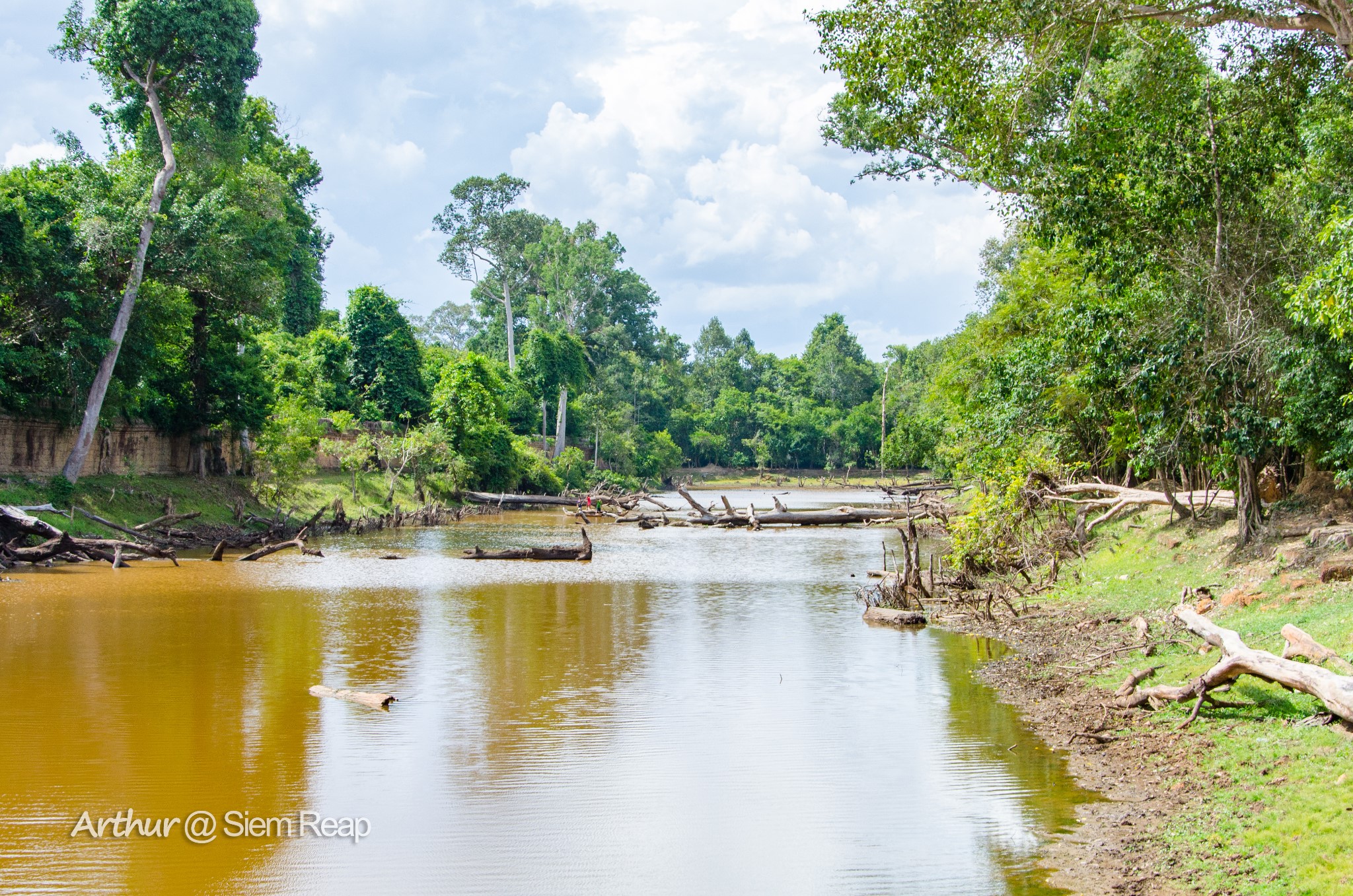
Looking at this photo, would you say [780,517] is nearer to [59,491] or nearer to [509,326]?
[59,491]

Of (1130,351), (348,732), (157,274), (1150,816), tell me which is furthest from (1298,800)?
(157,274)

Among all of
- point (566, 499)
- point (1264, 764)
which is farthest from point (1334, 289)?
point (566, 499)

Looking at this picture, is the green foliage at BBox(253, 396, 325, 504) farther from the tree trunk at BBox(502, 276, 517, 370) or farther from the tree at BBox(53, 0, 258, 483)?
the tree trunk at BBox(502, 276, 517, 370)

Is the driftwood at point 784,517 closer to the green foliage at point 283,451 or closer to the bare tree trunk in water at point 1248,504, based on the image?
the green foliage at point 283,451

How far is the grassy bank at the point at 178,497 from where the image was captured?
2466 centimetres

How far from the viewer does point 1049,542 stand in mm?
17312

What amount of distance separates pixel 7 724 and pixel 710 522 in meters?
31.6

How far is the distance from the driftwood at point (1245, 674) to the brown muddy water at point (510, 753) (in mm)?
1221

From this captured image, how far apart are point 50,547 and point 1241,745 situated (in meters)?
21.9

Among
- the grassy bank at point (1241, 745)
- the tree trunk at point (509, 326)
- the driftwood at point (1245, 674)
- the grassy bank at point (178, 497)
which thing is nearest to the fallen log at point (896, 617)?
the grassy bank at point (1241, 745)

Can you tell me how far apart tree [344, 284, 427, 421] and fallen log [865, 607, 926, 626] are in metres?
34.5

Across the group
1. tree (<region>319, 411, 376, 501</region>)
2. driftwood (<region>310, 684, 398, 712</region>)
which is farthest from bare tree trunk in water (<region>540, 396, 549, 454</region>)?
driftwood (<region>310, 684, 398, 712</region>)

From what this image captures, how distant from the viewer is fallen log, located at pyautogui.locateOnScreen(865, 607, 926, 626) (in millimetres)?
15328

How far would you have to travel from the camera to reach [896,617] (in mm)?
15383
